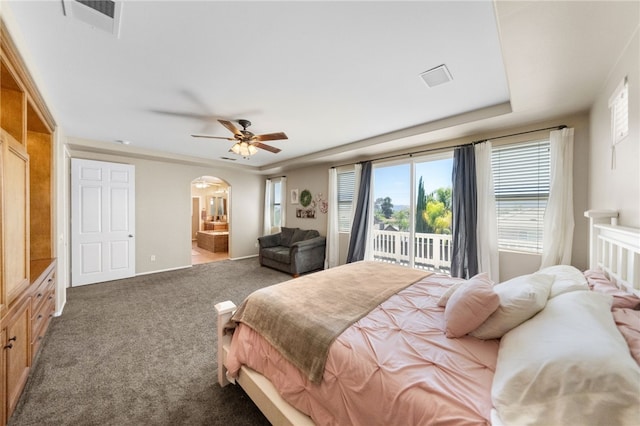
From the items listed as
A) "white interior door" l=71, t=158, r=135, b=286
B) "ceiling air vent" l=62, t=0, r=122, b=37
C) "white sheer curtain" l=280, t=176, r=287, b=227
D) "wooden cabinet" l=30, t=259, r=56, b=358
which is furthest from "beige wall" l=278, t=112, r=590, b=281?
"white interior door" l=71, t=158, r=135, b=286

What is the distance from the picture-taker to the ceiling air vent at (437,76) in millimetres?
2041

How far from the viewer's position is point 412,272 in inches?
99.5

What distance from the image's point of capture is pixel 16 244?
1737 millimetres

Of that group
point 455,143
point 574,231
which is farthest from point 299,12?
point 574,231

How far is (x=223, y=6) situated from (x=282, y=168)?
4722mm

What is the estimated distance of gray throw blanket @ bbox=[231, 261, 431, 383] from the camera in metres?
1.33

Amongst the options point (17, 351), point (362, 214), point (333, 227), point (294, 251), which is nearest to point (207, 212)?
point (294, 251)

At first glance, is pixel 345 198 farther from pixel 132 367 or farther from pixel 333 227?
pixel 132 367

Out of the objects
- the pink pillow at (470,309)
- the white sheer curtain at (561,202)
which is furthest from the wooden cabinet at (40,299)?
the white sheer curtain at (561,202)

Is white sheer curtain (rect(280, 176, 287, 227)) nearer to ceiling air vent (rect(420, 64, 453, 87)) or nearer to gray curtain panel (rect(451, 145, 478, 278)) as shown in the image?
gray curtain panel (rect(451, 145, 478, 278))

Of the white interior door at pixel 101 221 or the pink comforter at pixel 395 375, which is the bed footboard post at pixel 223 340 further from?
the white interior door at pixel 101 221

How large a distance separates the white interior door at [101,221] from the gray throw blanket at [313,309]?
4184mm

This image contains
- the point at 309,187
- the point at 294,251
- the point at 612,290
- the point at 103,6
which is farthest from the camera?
the point at 309,187

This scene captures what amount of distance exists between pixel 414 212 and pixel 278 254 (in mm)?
2806
